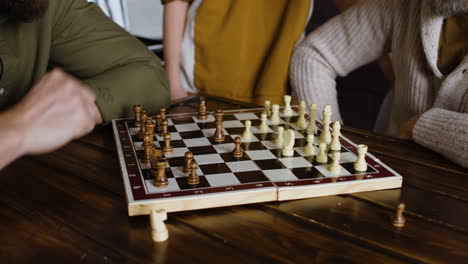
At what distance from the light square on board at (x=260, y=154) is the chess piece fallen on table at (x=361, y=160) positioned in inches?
7.4

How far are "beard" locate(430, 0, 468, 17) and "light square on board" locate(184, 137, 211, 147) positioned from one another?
0.84 m

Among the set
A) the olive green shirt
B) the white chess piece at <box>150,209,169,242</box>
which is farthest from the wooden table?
the olive green shirt

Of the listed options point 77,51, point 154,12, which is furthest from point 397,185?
point 154,12

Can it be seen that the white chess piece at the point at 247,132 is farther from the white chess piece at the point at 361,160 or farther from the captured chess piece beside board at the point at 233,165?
the white chess piece at the point at 361,160

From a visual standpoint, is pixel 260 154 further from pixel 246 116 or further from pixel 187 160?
pixel 246 116

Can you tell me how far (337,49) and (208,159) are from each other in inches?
42.1

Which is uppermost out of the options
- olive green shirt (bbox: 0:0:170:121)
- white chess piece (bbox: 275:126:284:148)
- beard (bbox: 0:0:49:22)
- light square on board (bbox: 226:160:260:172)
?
beard (bbox: 0:0:49:22)

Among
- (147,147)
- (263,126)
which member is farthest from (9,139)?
(263,126)

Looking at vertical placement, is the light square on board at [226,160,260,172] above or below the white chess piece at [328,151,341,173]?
below

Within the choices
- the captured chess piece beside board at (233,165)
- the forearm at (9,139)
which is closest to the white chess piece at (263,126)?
the captured chess piece beside board at (233,165)

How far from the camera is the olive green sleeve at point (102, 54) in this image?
4.66 ft

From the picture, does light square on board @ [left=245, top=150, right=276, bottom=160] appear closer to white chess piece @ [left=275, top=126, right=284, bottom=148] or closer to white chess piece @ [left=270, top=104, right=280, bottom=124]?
white chess piece @ [left=275, top=126, right=284, bottom=148]

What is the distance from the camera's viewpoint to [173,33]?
209 cm

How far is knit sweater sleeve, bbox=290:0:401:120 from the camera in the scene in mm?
1750
